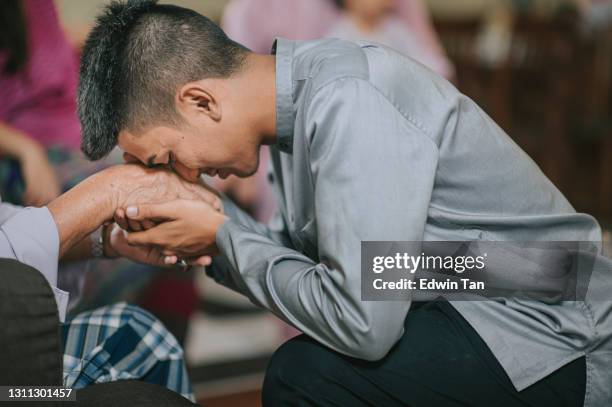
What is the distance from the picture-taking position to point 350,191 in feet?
3.25

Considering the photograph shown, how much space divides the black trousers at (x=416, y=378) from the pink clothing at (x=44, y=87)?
939 millimetres

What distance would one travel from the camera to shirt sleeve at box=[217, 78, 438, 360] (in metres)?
0.99

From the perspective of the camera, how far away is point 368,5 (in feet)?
7.80

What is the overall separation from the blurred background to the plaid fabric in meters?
0.20

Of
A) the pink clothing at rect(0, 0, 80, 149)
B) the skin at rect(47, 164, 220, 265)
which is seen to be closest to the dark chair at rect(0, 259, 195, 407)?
the skin at rect(47, 164, 220, 265)

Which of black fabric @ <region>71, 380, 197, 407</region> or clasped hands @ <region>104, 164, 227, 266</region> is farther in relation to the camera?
clasped hands @ <region>104, 164, 227, 266</region>

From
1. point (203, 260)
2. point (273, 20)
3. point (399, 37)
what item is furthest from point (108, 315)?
point (399, 37)

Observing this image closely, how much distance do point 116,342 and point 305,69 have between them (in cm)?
51

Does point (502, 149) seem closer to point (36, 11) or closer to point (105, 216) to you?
point (105, 216)

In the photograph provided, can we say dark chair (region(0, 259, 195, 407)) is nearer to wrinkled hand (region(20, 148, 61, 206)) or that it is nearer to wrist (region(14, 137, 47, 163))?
wrinkled hand (region(20, 148, 61, 206))

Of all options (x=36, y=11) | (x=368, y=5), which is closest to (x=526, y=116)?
(x=368, y=5)

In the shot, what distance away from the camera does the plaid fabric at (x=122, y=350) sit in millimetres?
1180

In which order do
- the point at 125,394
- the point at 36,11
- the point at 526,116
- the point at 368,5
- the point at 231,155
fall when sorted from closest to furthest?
the point at 125,394 < the point at 231,155 < the point at 36,11 < the point at 368,5 < the point at 526,116

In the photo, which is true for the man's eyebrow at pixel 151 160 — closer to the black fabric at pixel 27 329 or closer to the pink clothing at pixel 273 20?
the black fabric at pixel 27 329
